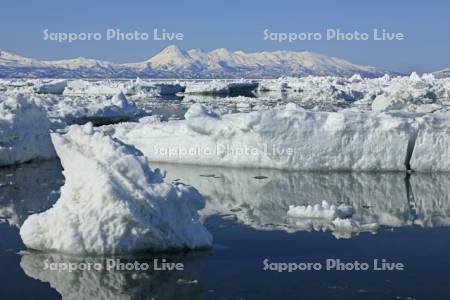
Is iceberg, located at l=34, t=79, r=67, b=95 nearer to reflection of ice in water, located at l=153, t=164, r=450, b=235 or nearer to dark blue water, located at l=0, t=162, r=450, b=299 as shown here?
reflection of ice in water, located at l=153, t=164, r=450, b=235

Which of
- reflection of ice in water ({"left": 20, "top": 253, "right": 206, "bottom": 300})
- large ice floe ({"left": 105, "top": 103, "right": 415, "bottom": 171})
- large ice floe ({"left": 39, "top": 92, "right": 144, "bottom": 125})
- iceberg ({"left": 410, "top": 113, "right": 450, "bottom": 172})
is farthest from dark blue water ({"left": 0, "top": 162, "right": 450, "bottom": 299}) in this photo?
large ice floe ({"left": 39, "top": 92, "right": 144, "bottom": 125})

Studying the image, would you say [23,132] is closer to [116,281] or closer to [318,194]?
[318,194]

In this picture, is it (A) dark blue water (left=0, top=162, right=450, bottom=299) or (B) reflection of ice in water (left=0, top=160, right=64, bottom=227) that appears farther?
(B) reflection of ice in water (left=0, top=160, right=64, bottom=227)

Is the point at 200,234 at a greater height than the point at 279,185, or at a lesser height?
lesser

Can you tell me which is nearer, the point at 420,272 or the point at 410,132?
the point at 420,272

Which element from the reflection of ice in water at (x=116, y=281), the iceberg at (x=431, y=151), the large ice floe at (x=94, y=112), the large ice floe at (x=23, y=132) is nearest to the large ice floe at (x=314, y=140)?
the iceberg at (x=431, y=151)

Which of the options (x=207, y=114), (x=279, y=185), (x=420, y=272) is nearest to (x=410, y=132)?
(x=279, y=185)

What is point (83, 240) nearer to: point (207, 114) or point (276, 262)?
point (276, 262)

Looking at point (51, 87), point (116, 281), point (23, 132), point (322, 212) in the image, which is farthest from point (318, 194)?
point (51, 87)
